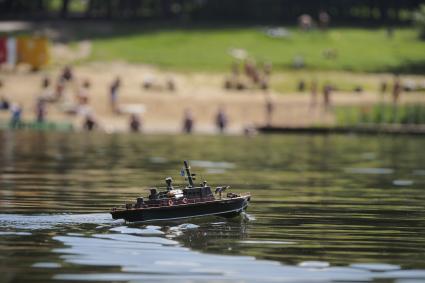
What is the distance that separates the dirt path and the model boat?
184 ft

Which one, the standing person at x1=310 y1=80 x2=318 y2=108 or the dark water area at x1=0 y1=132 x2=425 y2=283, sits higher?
the standing person at x1=310 y1=80 x2=318 y2=108

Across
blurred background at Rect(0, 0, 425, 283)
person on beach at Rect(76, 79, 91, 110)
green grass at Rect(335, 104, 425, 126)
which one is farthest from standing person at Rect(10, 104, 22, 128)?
green grass at Rect(335, 104, 425, 126)

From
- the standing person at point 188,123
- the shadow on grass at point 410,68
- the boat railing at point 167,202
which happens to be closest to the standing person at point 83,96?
the standing person at point 188,123

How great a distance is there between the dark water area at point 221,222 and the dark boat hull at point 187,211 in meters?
0.25

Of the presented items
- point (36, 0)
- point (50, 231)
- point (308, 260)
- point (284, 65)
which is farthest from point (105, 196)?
point (36, 0)

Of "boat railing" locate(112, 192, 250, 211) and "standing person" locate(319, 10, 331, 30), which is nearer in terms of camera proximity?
"boat railing" locate(112, 192, 250, 211)

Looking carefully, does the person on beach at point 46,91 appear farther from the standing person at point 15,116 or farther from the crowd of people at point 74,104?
the standing person at point 15,116

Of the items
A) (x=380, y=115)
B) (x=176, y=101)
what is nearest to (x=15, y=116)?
(x=176, y=101)

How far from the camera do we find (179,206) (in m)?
34.3

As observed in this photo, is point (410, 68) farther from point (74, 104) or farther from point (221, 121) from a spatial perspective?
point (74, 104)

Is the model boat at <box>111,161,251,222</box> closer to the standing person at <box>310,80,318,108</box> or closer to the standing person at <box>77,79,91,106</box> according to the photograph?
the standing person at <box>77,79,91,106</box>

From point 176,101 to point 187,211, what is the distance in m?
64.9

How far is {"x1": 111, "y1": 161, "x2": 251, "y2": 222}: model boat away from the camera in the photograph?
33.8m

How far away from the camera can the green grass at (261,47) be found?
112 m
